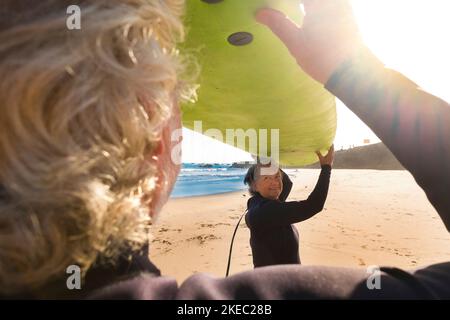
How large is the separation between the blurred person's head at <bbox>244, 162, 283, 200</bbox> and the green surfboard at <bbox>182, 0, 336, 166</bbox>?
344 mm

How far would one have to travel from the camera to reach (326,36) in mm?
865

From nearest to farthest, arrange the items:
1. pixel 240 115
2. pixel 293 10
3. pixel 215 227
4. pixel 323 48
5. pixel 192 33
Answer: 1. pixel 323 48
2. pixel 293 10
3. pixel 192 33
4. pixel 240 115
5. pixel 215 227

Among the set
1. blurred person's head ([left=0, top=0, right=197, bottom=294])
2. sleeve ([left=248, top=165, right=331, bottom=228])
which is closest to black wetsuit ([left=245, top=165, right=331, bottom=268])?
sleeve ([left=248, top=165, right=331, bottom=228])

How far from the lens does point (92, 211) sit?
58 centimetres

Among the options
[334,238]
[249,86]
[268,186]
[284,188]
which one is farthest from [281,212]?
[334,238]

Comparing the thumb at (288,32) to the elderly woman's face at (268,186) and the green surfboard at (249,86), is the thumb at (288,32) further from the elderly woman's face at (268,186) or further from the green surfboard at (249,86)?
the elderly woman's face at (268,186)

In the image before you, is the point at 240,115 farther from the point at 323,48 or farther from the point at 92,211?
the point at 92,211

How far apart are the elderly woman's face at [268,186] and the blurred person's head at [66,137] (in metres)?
2.09

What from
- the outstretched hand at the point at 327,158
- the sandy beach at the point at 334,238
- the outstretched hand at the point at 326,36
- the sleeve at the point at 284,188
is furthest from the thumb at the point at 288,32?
the sandy beach at the point at 334,238

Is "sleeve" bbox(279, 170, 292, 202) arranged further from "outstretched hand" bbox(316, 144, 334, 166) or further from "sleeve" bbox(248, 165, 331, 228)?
"sleeve" bbox(248, 165, 331, 228)

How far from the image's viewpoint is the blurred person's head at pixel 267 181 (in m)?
2.71

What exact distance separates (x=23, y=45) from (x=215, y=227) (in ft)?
30.1

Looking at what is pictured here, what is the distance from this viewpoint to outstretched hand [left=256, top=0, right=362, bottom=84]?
85 cm
